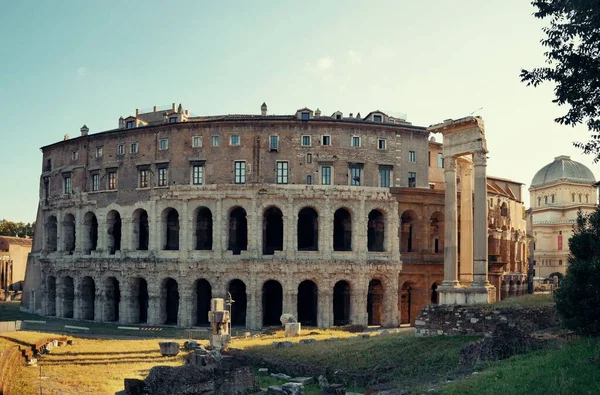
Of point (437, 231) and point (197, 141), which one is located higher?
point (197, 141)

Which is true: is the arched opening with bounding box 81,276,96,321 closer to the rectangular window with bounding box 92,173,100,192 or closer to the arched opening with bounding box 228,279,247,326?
the rectangular window with bounding box 92,173,100,192

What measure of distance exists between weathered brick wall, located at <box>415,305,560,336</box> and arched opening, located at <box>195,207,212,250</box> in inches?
873

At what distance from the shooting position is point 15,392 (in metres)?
19.9

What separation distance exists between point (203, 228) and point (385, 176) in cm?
1359

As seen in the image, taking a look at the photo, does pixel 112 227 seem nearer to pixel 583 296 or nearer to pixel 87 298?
pixel 87 298

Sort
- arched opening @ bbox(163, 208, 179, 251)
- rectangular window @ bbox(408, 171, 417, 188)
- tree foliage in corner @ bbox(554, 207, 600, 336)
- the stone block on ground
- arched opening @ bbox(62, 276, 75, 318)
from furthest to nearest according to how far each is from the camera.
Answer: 1. arched opening @ bbox(62, 276, 75, 318)
2. arched opening @ bbox(163, 208, 179, 251)
3. rectangular window @ bbox(408, 171, 417, 188)
4. the stone block on ground
5. tree foliage in corner @ bbox(554, 207, 600, 336)

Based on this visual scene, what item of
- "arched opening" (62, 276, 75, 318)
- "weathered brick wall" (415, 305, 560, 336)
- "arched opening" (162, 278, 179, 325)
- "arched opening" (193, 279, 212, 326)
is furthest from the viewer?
"arched opening" (62, 276, 75, 318)

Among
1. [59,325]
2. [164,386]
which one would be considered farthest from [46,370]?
[59,325]

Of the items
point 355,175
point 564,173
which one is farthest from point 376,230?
point 564,173

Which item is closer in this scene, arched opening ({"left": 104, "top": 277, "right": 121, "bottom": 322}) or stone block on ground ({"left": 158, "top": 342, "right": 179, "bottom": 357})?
stone block on ground ({"left": 158, "top": 342, "right": 179, "bottom": 357})

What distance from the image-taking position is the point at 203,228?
42.0 m

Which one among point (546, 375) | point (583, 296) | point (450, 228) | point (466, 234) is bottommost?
point (546, 375)

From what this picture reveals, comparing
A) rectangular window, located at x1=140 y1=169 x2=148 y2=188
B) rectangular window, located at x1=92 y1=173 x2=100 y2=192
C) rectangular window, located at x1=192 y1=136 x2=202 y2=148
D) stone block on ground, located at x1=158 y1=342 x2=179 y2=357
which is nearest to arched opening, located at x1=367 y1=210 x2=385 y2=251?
rectangular window, located at x1=192 y1=136 x2=202 y2=148

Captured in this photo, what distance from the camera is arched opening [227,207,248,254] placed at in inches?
1631
